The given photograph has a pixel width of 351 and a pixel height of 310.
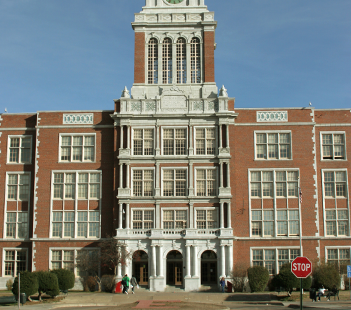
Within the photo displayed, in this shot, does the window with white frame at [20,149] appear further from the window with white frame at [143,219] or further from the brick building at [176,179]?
the window with white frame at [143,219]

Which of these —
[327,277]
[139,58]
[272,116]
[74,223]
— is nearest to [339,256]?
[327,277]

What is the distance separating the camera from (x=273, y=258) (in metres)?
49.2

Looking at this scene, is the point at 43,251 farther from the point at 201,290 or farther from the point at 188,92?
the point at 188,92

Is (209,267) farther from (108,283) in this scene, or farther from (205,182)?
(108,283)

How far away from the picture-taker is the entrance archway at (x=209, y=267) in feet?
161

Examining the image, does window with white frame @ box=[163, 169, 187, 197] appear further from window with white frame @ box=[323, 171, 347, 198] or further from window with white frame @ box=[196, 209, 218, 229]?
window with white frame @ box=[323, 171, 347, 198]

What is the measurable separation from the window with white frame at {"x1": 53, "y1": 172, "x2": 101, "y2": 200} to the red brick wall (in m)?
11.4

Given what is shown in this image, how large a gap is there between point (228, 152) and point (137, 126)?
9765mm

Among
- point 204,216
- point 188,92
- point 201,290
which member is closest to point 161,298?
point 201,290

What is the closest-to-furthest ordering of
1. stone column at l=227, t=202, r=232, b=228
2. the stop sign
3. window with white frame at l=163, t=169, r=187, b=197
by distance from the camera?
the stop sign → stone column at l=227, t=202, r=232, b=228 → window with white frame at l=163, t=169, r=187, b=197

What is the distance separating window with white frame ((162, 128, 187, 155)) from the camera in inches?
1972

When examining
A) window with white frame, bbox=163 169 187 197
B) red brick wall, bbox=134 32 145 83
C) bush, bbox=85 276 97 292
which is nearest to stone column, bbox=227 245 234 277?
window with white frame, bbox=163 169 187 197

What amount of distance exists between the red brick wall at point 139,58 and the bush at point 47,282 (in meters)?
23.3

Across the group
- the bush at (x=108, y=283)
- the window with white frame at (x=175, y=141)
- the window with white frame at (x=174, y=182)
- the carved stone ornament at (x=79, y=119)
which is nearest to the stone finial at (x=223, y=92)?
the window with white frame at (x=175, y=141)
